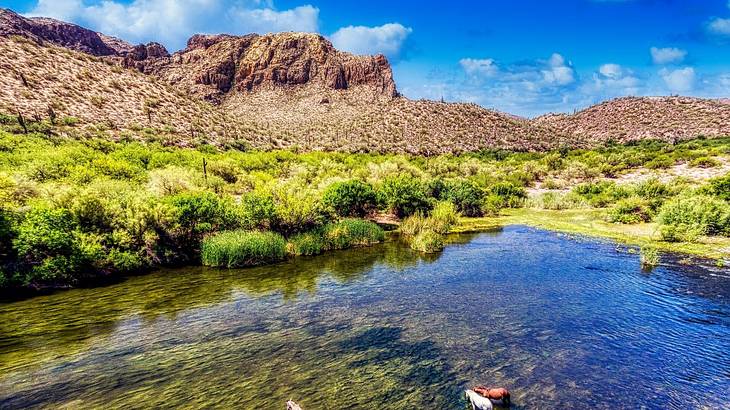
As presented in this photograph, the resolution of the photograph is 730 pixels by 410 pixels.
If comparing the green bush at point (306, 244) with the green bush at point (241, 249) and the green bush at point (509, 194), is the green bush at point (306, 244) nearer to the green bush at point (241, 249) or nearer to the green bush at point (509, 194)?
the green bush at point (241, 249)

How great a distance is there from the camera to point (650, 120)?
3688 inches

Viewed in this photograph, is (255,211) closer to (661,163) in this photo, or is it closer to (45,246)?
(45,246)

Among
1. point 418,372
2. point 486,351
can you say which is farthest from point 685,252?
point 418,372

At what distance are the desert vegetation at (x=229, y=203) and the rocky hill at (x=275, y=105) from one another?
9.45 meters

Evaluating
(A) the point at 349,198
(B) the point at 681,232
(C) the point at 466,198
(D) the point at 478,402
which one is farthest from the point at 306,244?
(B) the point at 681,232

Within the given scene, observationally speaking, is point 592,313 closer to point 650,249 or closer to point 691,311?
point 691,311

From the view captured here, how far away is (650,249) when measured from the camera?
25.1m

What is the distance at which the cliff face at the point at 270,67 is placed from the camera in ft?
433

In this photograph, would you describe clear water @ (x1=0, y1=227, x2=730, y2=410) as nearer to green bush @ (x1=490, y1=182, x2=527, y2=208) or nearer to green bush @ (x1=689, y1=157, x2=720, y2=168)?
green bush @ (x1=490, y1=182, x2=527, y2=208)

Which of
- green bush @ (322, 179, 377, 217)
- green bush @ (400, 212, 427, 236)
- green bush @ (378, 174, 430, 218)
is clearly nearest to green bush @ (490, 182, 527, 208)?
green bush @ (378, 174, 430, 218)

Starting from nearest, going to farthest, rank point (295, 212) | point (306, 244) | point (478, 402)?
point (478, 402) < point (306, 244) < point (295, 212)

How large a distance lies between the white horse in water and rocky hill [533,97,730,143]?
314 feet

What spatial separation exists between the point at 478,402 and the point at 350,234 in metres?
20.6

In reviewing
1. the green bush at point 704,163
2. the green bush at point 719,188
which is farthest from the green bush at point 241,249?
the green bush at point 704,163
